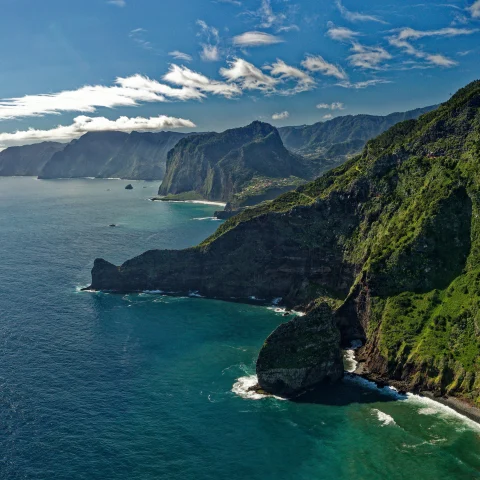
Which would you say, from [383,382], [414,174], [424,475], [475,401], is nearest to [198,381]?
[383,382]

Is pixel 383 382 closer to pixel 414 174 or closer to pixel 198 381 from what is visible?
pixel 198 381

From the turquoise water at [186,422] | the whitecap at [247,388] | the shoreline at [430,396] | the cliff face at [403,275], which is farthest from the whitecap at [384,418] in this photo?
the whitecap at [247,388]

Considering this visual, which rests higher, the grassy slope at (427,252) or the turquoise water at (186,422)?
the grassy slope at (427,252)

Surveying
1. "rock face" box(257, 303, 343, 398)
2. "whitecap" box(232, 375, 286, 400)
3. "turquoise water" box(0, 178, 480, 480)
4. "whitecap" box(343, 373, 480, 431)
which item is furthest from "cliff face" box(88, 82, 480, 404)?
"turquoise water" box(0, 178, 480, 480)

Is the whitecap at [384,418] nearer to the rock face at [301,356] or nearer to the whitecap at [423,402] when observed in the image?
the whitecap at [423,402]

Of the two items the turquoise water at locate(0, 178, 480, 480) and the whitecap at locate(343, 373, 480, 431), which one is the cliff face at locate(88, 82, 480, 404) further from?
the turquoise water at locate(0, 178, 480, 480)

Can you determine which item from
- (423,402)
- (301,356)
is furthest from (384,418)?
(301,356)

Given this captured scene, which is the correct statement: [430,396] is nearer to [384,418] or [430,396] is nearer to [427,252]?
[384,418]
